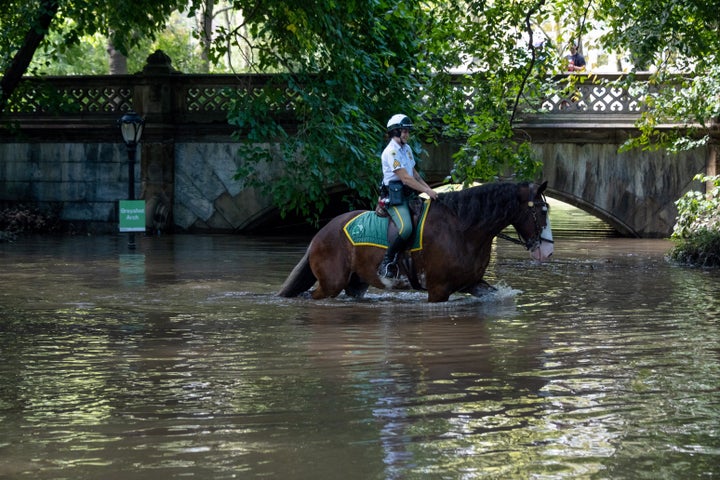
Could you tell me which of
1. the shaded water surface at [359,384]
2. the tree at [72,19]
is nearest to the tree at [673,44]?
the shaded water surface at [359,384]

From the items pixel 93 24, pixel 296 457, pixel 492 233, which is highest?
pixel 93 24

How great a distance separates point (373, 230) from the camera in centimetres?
1286

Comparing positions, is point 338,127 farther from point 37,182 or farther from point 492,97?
point 37,182

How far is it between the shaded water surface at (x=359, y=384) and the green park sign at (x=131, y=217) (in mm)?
7799

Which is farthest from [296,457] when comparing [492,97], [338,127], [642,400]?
[492,97]

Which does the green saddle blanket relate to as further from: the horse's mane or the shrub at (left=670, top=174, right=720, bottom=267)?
the shrub at (left=670, top=174, right=720, bottom=267)

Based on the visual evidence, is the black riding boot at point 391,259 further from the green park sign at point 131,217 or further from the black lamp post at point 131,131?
the green park sign at point 131,217

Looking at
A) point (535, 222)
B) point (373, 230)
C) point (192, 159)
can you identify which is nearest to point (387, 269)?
point (373, 230)

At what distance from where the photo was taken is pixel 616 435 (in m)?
6.38

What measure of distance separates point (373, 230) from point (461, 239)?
94 cm

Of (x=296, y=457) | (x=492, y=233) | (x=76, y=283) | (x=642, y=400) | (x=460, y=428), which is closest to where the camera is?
(x=296, y=457)

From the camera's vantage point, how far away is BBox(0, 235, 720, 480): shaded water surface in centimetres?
596

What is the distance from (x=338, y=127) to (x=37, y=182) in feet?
41.8

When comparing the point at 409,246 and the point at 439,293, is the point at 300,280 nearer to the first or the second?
the point at 409,246
